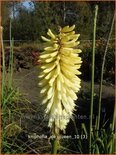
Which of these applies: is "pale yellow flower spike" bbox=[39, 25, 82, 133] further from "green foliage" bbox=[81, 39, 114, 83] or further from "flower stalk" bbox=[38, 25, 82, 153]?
"green foliage" bbox=[81, 39, 114, 83]

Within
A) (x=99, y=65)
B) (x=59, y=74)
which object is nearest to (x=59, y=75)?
(x=59, y=74)

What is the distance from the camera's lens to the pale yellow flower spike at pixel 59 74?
2.62 meters

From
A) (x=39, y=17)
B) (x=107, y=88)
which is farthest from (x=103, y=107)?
(x=39, y=17)

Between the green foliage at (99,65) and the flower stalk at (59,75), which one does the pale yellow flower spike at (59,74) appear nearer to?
the flower stalk at (59,75)

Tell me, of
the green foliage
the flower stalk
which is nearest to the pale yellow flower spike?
the flower stalk

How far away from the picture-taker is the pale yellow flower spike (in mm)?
2622

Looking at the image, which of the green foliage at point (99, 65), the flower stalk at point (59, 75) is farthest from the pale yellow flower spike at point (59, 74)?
the green foliage at point (99, 65)

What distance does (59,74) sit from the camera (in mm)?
2725

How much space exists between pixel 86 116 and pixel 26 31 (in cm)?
953

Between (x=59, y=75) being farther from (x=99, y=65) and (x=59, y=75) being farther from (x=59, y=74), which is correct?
(x=99, y=65)

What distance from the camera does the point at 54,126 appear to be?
110 inches

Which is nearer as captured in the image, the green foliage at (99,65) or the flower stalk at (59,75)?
the flower stalk at (59,75)

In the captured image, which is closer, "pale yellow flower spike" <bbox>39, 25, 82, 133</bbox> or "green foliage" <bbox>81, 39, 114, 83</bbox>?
"pale yellow flower spike" <bbox>39, 25, 82, 133</bbox>

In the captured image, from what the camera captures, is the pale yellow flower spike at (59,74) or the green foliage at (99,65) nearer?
the pale yellow flower spike at (59,74)
